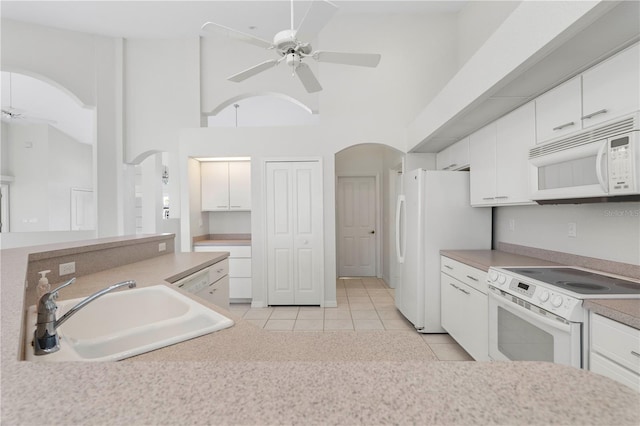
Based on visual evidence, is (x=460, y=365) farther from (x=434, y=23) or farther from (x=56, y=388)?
(x=434, y=23)

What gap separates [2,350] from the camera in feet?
1.80

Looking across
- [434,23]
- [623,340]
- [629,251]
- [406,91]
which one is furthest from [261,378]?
[434,23]

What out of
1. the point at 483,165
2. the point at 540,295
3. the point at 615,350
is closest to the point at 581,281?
the point at 540,295

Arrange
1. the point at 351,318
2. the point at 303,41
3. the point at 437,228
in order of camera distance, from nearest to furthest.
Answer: the point at 303,41 < the point at 437,228 < the point at 351,318

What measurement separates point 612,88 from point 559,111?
0.34 m

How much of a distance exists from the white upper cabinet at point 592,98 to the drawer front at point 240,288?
12.1ft

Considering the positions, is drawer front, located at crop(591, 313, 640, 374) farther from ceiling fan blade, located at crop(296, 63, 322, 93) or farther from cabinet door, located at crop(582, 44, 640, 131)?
ceiling fan blade, located at crop(296, 63, 322, 93)

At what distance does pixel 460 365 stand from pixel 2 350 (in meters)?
0.80

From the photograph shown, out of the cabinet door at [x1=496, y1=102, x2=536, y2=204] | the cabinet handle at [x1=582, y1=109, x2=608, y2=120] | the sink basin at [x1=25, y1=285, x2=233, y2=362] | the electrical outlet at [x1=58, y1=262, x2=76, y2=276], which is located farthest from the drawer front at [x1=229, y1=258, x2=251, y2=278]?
the cabinet handle at [x1=582, y1=109, x2=608, y2=120]

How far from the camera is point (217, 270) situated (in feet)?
8.91

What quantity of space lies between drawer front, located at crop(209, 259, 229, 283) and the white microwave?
8.21 feet

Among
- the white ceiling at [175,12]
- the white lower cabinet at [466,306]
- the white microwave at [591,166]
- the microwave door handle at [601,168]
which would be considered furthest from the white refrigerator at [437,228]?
the white ceiling at [175,12]

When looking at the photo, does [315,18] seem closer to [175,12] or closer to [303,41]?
[303,41]

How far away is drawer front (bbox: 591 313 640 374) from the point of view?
1.17 metres
